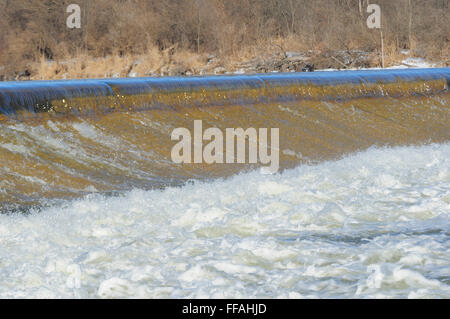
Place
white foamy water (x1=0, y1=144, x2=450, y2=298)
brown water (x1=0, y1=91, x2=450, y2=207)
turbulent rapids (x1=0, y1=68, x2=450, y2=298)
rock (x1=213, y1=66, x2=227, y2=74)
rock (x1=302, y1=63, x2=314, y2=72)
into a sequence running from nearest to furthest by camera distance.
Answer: white foamy water (x1=0, y1=144, x2=450, y2=298), turbulent rapids (x1=0, y1=68, x2=450, y2=298), brown water (x1=0, y1=91, x2=450, y2=207), rock (x1=302, y1=63, x2=314, y2=72), rock (x1=213, y1=66, x2=227, y2=74)

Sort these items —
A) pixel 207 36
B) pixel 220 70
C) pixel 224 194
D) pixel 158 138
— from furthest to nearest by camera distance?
pixel 207 36
pixel 220 70
pixel 158 138
pixel 224 194

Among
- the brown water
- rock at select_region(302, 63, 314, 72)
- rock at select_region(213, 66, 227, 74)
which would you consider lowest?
rock at select_region(302, 63, 314, 72)

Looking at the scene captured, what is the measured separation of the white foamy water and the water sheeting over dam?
1040mm

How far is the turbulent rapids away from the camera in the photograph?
14.0ft

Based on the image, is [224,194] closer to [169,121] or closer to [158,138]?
[158,138]

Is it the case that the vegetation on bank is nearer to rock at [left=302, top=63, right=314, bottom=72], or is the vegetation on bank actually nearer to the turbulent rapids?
rock at [left=302, top=63, right=314, bottom=72]

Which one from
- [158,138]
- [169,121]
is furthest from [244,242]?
[169,121]

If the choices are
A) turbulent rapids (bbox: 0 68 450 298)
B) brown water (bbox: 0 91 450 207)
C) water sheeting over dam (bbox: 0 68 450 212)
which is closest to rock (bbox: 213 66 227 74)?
water sheeting over dam (bbox: 0 68 450 212)

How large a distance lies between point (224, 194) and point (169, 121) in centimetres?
366

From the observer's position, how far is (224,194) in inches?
261

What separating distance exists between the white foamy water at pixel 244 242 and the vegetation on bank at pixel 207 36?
1732 centimetres

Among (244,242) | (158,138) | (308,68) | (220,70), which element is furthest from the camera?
(220,70)

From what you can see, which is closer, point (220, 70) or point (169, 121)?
point (169, 121)

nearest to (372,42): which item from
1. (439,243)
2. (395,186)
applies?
(395,186)
